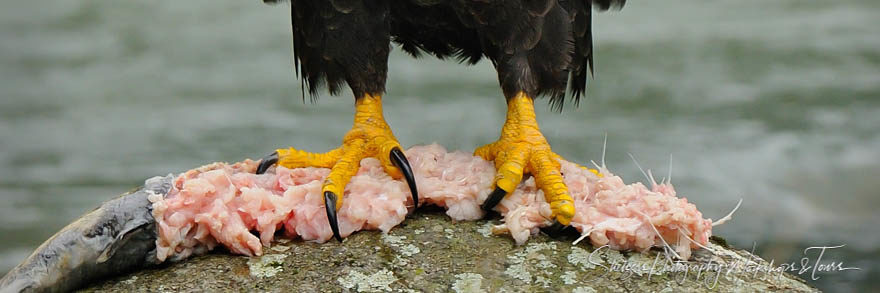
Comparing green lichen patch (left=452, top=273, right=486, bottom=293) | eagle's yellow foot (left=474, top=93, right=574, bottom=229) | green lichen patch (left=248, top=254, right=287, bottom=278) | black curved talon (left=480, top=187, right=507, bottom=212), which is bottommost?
green lichen patch (left=452, top=273, right=486, bottom=293)

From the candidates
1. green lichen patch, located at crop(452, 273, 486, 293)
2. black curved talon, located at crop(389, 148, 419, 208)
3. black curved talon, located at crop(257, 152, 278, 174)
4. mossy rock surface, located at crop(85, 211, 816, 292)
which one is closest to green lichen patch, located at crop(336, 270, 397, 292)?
mossy rock surface, located at crop(85, 211, 816, 292)

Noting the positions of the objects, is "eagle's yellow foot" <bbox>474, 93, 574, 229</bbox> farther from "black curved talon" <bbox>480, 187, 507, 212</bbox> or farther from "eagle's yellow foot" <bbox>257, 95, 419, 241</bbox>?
"eagle's yellow foot" <bbox>257, 95, 419, 241</bbox>

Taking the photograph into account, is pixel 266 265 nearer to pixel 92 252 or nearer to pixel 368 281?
pixel 368 281

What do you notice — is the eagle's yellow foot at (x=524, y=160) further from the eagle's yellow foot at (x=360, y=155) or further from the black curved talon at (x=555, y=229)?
the eagle's yellow foot at (x=360, y=155)

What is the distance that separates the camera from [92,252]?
260 cm

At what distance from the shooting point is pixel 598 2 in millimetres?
3865

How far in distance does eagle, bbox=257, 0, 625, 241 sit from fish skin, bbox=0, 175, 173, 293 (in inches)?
23.7

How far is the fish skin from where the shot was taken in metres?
2.57

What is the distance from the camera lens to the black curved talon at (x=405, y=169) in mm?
2943

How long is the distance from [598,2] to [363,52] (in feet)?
3.70

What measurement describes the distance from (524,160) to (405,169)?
1.40 ft

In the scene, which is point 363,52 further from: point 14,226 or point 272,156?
point 14,226

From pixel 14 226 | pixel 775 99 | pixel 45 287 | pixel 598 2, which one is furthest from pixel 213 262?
pixel 775 99

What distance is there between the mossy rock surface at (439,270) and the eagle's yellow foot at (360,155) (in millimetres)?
284
